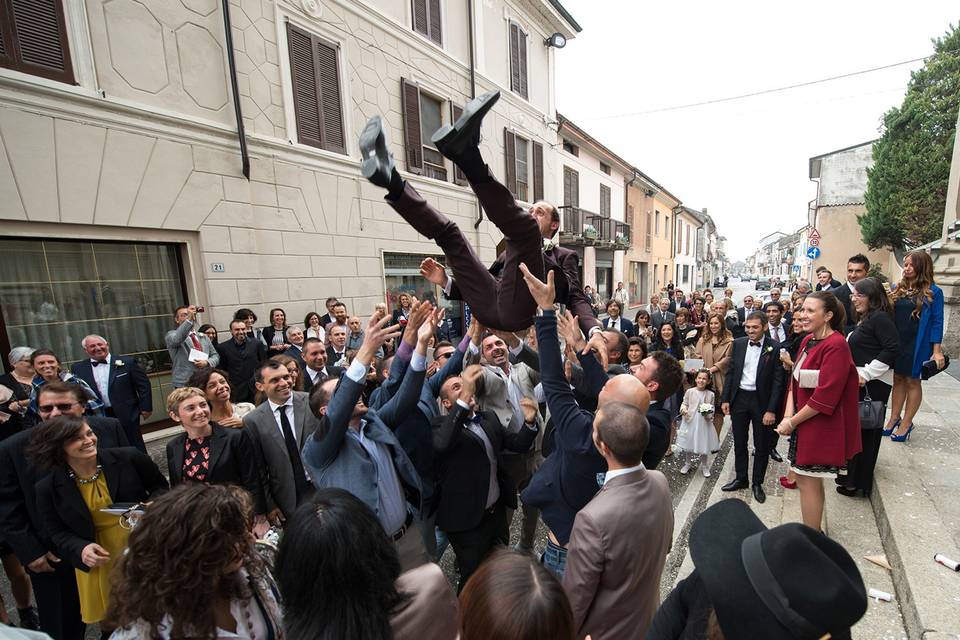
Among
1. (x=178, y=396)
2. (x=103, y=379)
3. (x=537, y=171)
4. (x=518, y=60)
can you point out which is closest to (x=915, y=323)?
(x=178, y=396)

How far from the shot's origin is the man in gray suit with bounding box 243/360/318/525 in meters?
2.74

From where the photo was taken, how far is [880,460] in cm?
372

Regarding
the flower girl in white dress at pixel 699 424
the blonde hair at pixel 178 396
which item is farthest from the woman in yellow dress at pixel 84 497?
the flower girl in white dress at pixel 699 424

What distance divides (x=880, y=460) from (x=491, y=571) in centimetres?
446

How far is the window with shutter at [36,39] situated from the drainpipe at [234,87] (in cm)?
Result: 179

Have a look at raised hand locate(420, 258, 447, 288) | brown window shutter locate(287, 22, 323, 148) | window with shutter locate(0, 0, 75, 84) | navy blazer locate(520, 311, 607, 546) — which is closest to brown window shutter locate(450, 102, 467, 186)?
brown window shutter locate(287, 22, 323, 148)

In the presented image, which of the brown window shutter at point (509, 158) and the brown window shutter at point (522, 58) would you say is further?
the brown window shutter at point (522, 58)

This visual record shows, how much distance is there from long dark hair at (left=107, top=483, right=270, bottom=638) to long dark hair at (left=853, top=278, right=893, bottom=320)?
15.4 ft

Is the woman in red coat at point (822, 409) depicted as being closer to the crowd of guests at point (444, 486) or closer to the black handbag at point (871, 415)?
the crowd of guests at point (444, 486)

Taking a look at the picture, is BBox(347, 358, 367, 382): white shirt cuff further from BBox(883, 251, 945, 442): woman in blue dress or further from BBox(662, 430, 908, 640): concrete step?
BBox(883, 251, 945, 442): woman in blue dress

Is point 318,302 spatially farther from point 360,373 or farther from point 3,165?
point 360,373

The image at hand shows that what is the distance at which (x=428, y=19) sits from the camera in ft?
30.7

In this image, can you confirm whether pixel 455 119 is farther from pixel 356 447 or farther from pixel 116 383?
pixel 356 447

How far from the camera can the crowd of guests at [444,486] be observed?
1.12 meters
